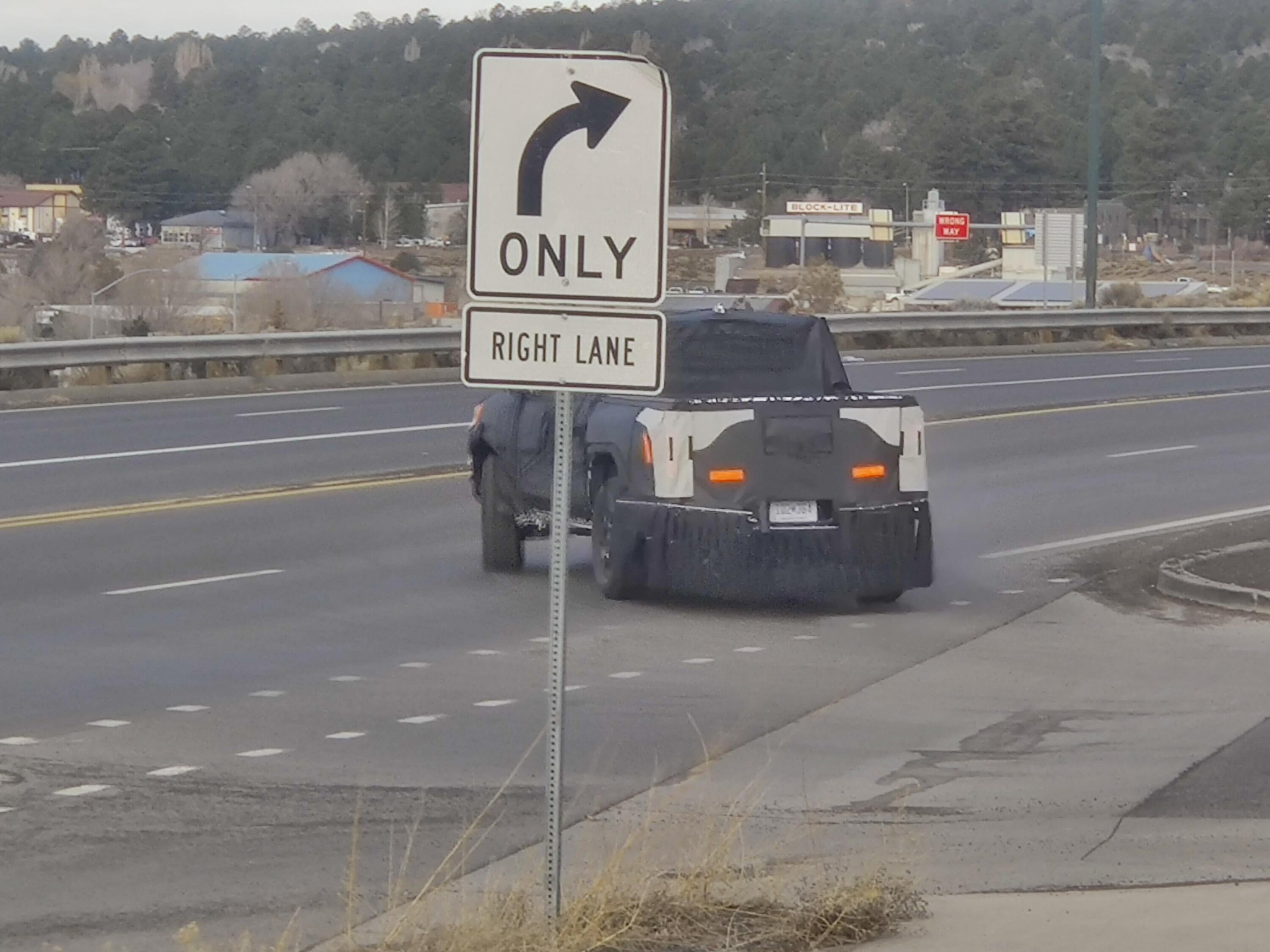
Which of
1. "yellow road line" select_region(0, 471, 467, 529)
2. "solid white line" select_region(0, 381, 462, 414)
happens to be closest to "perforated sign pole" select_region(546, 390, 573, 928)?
"yellow road line" select_region(0, 471, 467, 529)

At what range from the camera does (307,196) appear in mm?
69438

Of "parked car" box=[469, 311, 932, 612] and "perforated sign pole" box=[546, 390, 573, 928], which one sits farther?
"parked car" box=[469, 311, 932, 612]

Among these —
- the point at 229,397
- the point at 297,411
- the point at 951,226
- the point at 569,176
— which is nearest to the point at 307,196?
the point at 951,226

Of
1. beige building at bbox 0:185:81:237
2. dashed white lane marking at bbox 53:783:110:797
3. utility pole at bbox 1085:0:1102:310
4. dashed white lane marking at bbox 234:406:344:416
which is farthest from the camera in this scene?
beige building at bbox 0:185:81:237

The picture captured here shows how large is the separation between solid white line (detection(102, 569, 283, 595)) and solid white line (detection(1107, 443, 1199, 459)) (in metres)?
10.6

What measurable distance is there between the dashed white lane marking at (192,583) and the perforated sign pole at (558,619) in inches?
314

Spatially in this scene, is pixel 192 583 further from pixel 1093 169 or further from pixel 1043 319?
pixel 1093 169

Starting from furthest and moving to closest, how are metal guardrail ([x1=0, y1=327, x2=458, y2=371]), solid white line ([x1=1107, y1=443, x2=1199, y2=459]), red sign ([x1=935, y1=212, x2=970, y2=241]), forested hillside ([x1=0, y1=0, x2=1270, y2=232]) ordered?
1. forested hillside ([x1=0, y1=0, x2=1270, y2=232])
2. red sign ([x1=935, y1=212, x2=970, y2=241])
3. metal guardrail ([x1=0, y1=327, x2=458, y2=371])
4. solid white line ([x1=1107, y1=443, x2=1199, y2=459])

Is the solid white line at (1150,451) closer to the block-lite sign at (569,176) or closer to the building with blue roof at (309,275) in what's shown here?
the block-lite sign at (569,176)

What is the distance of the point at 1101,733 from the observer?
367 inches

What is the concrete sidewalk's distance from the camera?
18.8 ft

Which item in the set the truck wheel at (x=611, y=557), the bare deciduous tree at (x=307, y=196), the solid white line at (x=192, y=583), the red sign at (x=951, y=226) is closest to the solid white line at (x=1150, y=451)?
the truck wheel at (x=611, y=557)

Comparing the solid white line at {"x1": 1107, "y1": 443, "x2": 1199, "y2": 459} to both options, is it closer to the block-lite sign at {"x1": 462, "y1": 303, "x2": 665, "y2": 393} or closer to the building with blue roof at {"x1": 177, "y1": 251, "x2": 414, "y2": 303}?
the block-lite sign at {"x1": 462, "y1": 303, "x2": 665, "y2": 393}

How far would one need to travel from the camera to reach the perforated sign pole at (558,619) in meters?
5.63
